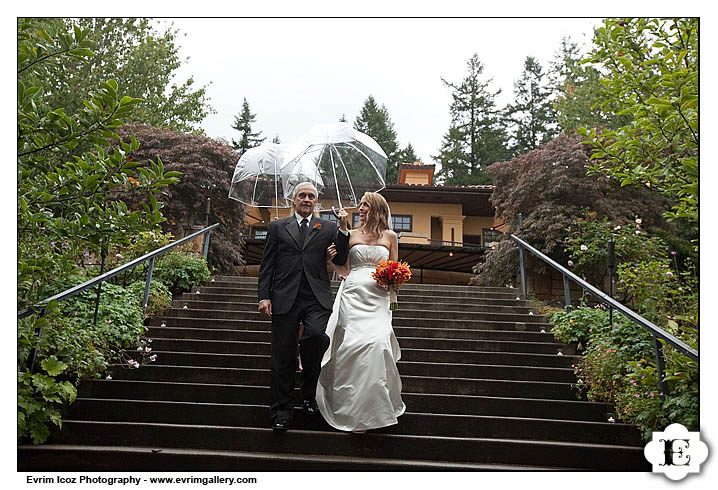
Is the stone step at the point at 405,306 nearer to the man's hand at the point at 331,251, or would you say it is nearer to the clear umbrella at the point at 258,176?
the clear umbrella at the point at 258,176

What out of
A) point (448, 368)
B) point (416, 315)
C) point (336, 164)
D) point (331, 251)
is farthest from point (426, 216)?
point (331, 251)

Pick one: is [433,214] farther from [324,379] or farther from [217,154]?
[324,379]

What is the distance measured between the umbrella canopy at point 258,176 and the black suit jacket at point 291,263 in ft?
18.8

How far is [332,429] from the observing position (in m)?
4.05

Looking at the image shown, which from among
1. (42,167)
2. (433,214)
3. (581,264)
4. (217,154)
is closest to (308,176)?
(217,154)

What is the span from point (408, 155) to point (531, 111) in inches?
290

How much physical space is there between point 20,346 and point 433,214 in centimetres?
1848

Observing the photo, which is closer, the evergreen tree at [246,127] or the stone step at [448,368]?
the stone step at [448,368]

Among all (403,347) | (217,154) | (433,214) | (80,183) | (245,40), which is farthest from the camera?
(433,214)

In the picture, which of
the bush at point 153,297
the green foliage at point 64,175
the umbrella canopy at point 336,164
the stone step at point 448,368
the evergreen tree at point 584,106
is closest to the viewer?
the green foliage at point 64,175

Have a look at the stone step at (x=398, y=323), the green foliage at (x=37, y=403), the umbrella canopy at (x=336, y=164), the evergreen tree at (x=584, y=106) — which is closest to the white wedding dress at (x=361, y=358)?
the green foliage at (x=37, y=403)

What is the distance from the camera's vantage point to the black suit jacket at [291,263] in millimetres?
4098

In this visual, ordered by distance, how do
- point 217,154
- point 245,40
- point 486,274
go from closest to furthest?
point 245,40 < point 486,274 < point 217,154

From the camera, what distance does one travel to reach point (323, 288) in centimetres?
416
